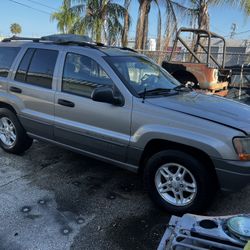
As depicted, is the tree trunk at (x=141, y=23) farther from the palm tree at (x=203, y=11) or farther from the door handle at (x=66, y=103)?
the door handle at (x=66, y=103)

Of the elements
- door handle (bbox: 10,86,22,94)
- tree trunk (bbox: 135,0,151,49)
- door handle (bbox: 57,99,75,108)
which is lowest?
door handle (bbox: 57,99,75,108)

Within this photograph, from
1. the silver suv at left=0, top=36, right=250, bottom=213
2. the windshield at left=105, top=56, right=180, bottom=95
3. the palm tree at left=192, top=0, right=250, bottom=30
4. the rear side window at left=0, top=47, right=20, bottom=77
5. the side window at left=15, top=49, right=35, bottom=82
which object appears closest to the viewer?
the silver suv at left=0, top=36, right=250, bottom=213

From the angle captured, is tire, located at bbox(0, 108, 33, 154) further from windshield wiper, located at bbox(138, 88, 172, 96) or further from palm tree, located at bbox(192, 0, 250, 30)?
palm tree, located at bbox(192, 0, 250, 30)

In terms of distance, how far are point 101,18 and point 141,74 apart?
532 inches

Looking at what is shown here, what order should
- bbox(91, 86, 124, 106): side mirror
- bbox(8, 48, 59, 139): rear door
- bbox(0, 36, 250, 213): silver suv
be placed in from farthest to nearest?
bbox(8, 48, 59, 139): rear door < bbox(91, 86, 124, 106): side mirror < bbox(0, 36, 250, 213): silver suv

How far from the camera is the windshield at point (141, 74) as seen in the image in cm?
410

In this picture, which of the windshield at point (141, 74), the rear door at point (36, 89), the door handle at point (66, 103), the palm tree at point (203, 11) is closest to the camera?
the windshield at point (141, 74)

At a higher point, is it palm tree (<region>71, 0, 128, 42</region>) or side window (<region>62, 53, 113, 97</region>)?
palm tree (<region>71, 0, 128, 42</region>)

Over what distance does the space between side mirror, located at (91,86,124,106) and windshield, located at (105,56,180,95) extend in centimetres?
26

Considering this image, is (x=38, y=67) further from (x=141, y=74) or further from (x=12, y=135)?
(x=141, y=74)

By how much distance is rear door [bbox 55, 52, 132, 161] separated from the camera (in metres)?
3.91

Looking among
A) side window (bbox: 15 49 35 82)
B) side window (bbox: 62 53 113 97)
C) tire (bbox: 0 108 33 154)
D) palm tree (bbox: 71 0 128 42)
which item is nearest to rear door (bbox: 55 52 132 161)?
side window (bbox: 62 53 113 97)

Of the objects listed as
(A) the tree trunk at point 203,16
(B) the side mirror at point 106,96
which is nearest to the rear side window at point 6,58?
(B) the side mirror at point 106,96

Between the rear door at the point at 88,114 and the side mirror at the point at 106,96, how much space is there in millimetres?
71
